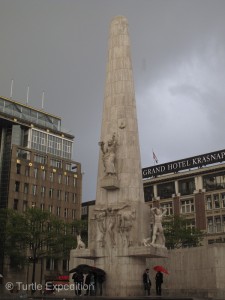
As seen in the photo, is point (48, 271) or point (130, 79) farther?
point (48, 271)

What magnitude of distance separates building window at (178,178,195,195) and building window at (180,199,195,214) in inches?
64.8

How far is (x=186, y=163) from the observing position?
82688mm

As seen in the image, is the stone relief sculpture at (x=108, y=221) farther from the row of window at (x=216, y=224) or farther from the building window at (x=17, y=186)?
the building window at (x=17, y=186)

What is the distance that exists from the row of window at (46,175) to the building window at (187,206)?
94.8ft

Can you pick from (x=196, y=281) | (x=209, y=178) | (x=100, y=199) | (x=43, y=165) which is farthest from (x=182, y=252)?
(x=43, y=165)

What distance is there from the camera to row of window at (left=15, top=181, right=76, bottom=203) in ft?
289

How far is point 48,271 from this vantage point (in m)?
85.9

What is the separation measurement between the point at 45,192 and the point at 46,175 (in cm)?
405

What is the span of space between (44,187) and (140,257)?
66731mm

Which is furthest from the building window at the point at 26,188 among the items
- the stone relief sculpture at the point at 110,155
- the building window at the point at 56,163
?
the stone relief sculpture at the point at 110,155

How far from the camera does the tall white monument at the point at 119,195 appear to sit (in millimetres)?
26750

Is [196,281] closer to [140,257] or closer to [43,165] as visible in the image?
[140,257]

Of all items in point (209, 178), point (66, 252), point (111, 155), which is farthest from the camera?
point (209, 178)

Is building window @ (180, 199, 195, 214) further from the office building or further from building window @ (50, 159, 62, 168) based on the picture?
building window @ (50, 159, 62, 168)
